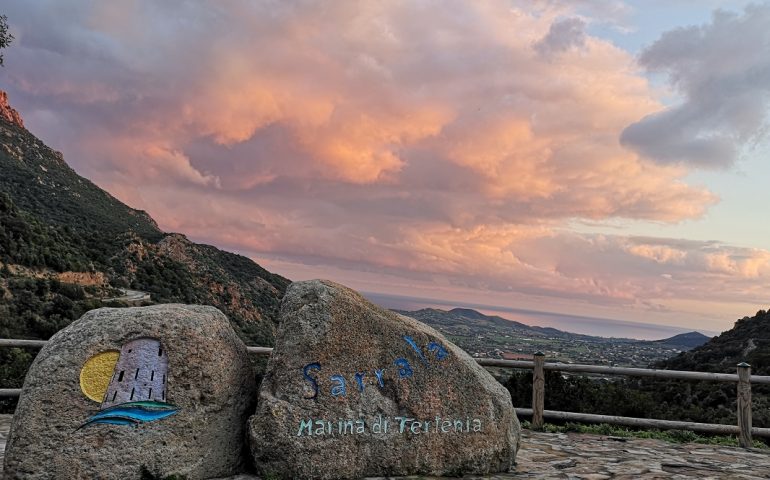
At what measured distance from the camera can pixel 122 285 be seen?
38906 millimetres

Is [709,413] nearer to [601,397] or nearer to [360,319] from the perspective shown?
[601,397]

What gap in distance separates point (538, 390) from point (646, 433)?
1.89 m

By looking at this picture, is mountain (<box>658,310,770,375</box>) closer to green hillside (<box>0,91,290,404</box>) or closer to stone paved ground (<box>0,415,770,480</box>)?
stone paved ground (<box>0,415,770,480</box>)

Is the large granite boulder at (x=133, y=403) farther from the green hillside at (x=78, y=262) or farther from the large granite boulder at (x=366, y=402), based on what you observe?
the green hillside at (x=78, y=262)

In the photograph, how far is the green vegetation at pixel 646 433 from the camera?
28.3ft

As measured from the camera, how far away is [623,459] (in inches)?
282

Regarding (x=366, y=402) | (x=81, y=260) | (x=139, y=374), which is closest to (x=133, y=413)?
(x=139, y=374)

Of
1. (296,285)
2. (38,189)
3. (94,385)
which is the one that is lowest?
(94,385)

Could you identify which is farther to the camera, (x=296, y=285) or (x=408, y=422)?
(x=296, y=285)

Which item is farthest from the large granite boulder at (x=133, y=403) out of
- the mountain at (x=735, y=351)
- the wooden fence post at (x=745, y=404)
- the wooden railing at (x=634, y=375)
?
the mountain at (x=735, y=351)

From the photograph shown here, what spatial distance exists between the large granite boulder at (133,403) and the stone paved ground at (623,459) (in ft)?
2.06

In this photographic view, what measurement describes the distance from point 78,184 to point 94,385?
202 ft

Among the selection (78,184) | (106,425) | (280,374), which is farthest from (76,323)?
(78,184)

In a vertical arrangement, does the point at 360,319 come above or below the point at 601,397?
above
